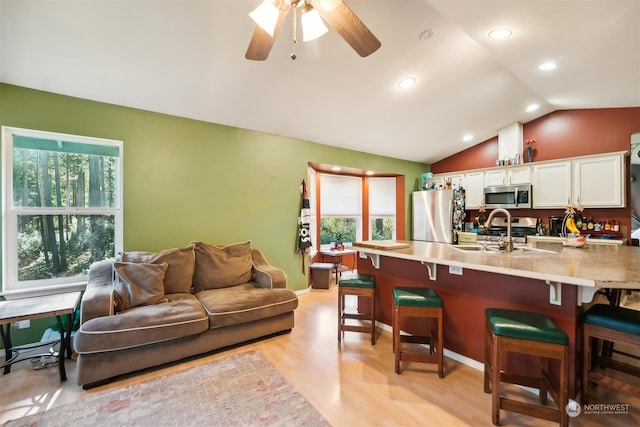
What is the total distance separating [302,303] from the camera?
13.3 ft

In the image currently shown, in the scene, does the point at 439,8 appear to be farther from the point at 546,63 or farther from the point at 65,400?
the point at 65,400

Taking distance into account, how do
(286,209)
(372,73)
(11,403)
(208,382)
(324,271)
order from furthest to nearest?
(324,271), (286,209), (372,73), (208,382), (11,403)

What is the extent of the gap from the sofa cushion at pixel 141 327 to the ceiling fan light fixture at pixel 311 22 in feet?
8.01

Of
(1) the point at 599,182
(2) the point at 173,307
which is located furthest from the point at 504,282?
(1) the point at 599,182

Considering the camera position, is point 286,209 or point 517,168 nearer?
point 286,209

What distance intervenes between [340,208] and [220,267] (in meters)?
3.13

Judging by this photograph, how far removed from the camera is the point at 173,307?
2.49 m

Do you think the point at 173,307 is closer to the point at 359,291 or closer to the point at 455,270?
the point at 359,291

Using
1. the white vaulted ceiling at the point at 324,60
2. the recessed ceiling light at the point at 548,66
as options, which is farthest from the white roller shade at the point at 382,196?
the recessed ceiling light at the point at 548,66

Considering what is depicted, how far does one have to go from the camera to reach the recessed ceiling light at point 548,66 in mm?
3039

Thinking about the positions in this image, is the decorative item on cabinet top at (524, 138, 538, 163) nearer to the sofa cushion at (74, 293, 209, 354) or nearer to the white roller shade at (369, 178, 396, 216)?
the white roller shade at (369, 178, 396, 216)

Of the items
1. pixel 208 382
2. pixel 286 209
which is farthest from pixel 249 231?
pixel 208 382

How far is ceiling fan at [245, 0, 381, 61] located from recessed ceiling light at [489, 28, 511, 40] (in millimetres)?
1551

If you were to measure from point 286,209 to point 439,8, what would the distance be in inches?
120
